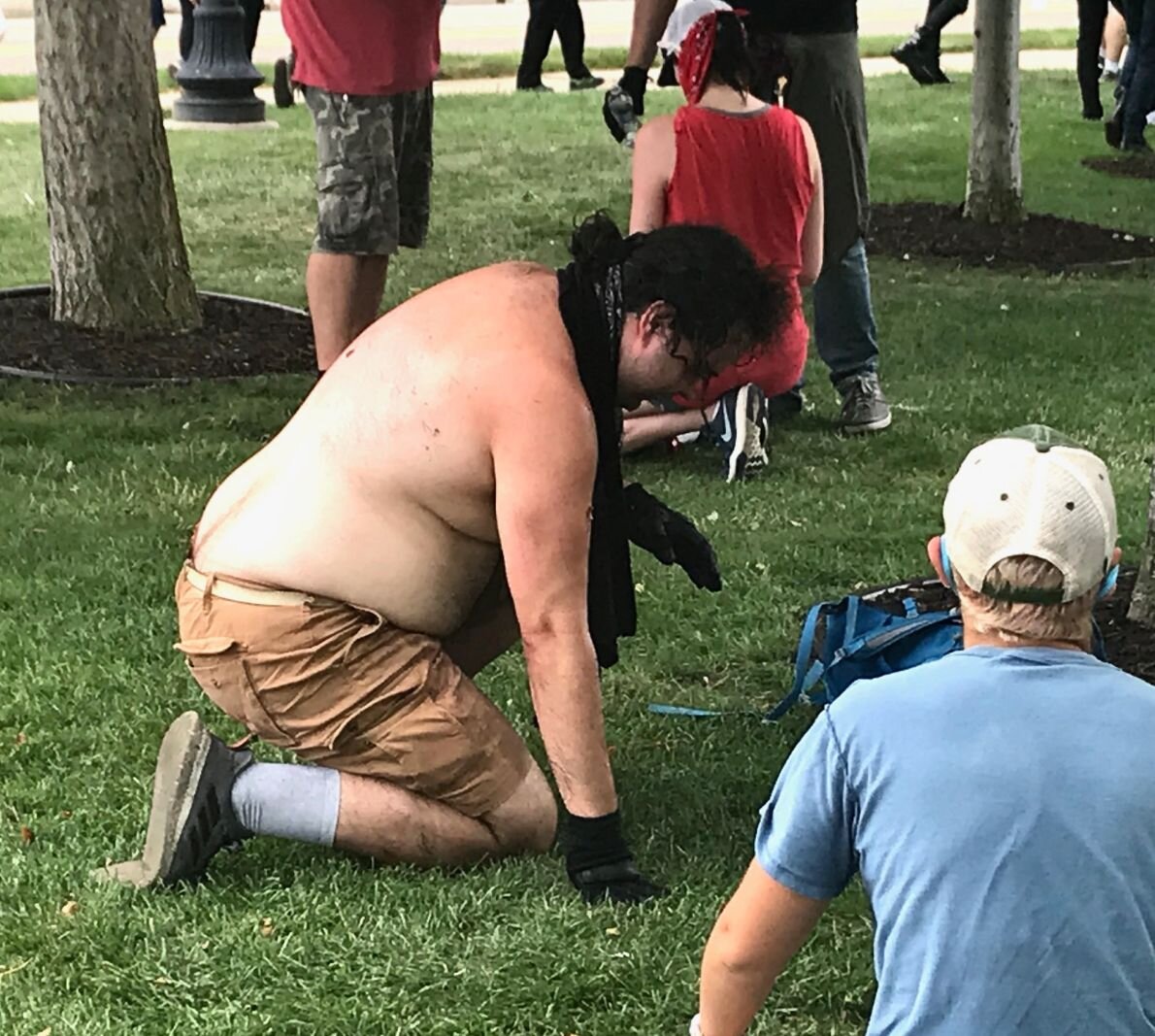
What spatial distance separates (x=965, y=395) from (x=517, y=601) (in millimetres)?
3905

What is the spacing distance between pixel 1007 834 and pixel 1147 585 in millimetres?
2338

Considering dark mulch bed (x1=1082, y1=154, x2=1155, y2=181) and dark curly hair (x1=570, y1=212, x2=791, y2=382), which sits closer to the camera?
dark curly hair (x1=570, y1=212, x2=791, y2=382)

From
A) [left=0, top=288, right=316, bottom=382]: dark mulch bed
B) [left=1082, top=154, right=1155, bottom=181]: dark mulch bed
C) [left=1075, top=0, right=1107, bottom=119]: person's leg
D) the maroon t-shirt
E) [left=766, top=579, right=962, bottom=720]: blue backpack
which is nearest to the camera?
[left=766, top=579, right=962, bottom=720]: blue backpack

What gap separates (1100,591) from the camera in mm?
2090

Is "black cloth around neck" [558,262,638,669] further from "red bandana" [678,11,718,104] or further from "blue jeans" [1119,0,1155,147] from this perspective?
"blue jeans" [1119,0,1155,147]

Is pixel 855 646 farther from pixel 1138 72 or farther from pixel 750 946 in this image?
pixel 1138 72

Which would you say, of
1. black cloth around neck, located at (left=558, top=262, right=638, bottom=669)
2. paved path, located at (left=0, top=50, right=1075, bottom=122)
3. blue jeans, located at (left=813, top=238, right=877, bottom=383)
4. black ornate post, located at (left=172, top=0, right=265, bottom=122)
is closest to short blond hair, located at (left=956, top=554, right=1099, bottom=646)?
black cloth around neck, located at (left=558, top=262, right=638, bottom=669)

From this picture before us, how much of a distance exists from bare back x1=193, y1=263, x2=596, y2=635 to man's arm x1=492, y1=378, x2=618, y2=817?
3 cm

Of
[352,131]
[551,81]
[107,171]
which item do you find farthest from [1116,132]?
[352,131]

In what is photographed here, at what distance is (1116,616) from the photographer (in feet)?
13.9

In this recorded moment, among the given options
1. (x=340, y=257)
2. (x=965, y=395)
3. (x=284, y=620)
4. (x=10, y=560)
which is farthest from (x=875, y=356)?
(x=284, y=620)

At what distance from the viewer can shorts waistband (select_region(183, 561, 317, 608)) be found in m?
3.36

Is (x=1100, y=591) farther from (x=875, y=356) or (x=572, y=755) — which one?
(x=875, y=356)

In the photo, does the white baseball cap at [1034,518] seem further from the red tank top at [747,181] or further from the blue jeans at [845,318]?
the blue jeans at [845,318]
